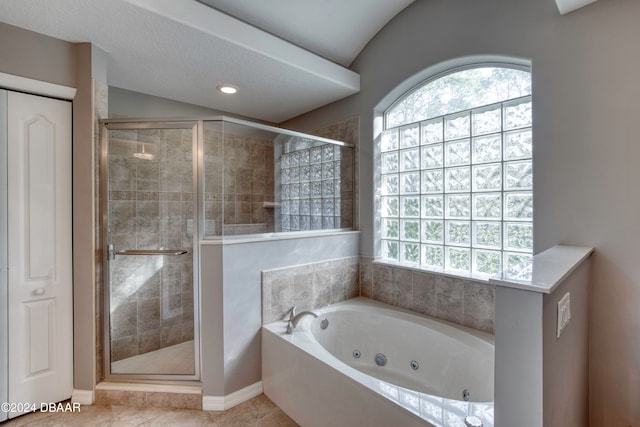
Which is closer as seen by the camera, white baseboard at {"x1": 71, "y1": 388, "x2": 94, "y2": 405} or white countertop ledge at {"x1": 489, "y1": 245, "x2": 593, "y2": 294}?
white countertop ledge at {"x1": 489, "y1": 245, "x2": 593, "y2": 294}

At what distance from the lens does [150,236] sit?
2.24 metres

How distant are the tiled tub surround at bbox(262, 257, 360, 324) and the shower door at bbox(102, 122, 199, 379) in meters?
0.52

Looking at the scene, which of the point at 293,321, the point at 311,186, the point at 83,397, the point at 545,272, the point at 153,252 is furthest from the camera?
the point at 311,186

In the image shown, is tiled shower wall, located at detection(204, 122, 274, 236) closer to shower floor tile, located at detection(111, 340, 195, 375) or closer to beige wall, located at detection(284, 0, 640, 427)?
shower floor tile, located at detection(111, 340, 195, 375)

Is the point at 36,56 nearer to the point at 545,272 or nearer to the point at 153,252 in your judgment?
the point at 153,252

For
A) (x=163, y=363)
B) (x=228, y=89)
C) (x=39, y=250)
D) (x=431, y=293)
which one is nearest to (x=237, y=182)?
(x=228, y=89)

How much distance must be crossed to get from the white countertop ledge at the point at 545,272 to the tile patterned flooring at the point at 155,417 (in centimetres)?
160

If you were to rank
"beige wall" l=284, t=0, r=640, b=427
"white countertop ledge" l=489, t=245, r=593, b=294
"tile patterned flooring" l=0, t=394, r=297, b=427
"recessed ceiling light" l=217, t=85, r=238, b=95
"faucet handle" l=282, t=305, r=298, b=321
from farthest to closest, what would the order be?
"recessed ceiling light" l=217, t=85, r=238, b=95
"faucet handle" l=282, t=305, r=298, b=321
"tile patterned flooring" l=0, t=394, r=297, b=427
"beige wall" l=284, t=0, r=640, b=427
"white countertop ledge" l=489, t=245, r=593, b=294

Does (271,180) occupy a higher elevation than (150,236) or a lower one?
higher

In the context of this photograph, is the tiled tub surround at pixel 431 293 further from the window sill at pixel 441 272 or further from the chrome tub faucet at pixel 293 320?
the chrome tub faucet at pixel 293 320

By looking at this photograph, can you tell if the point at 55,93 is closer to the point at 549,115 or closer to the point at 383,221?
the point at 383,221

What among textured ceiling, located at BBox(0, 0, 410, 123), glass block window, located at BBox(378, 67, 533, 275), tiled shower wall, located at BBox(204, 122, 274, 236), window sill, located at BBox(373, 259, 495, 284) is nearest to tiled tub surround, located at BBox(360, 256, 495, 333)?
window sill, located at BBox(373, 259, 495, 284)

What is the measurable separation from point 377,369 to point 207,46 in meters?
2.65

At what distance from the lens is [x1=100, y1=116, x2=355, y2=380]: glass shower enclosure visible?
2.04 metres
